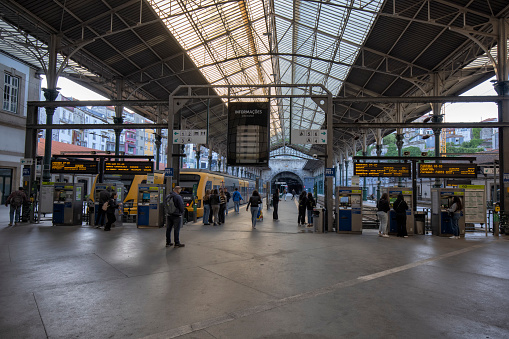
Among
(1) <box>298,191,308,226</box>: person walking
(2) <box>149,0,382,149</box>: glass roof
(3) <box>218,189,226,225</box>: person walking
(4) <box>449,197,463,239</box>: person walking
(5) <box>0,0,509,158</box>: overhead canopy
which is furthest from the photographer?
(2) <box>149,0,382,149</box>: glass roof

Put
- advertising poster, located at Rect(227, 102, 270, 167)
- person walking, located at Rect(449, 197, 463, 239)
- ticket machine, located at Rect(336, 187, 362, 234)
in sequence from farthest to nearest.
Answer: advertising poster, located at Rect(227, 102, 270, 167) < ticket machine, located at Rect(336, 187, 362, 234) < person walking, located at Rect(449, 197, 463, 239)

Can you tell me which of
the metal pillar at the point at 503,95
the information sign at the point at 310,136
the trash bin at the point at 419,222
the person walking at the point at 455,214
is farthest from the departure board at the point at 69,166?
the metal pillar at the point at 503,95

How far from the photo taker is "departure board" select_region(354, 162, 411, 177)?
13.7 meters

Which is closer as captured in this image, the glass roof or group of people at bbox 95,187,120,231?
group of people at bbox 95,187,120,231

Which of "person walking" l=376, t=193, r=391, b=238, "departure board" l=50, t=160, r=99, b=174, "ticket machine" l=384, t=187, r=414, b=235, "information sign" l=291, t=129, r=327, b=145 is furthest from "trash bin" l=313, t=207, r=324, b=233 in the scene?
"departure board" l=50, t=160, r=99, b=174

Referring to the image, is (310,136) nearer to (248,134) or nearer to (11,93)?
(248,134)

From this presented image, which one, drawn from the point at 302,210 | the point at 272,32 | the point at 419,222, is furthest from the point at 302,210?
the point at 272,32

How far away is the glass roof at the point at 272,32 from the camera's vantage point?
16.2m

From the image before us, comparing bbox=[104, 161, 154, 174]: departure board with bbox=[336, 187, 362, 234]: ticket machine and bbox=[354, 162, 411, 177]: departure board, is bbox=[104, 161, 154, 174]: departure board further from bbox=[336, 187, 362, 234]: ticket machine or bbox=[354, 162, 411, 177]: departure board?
bbox=[354, 162, 411, 177]: departure board

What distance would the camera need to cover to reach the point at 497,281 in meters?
5.65

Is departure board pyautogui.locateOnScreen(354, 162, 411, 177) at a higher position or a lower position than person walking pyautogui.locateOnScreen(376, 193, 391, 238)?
higher

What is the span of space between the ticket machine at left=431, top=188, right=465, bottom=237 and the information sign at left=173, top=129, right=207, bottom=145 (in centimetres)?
911

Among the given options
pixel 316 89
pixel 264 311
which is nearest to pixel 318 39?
pixel 316 89

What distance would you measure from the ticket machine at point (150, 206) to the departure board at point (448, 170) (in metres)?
10.9
